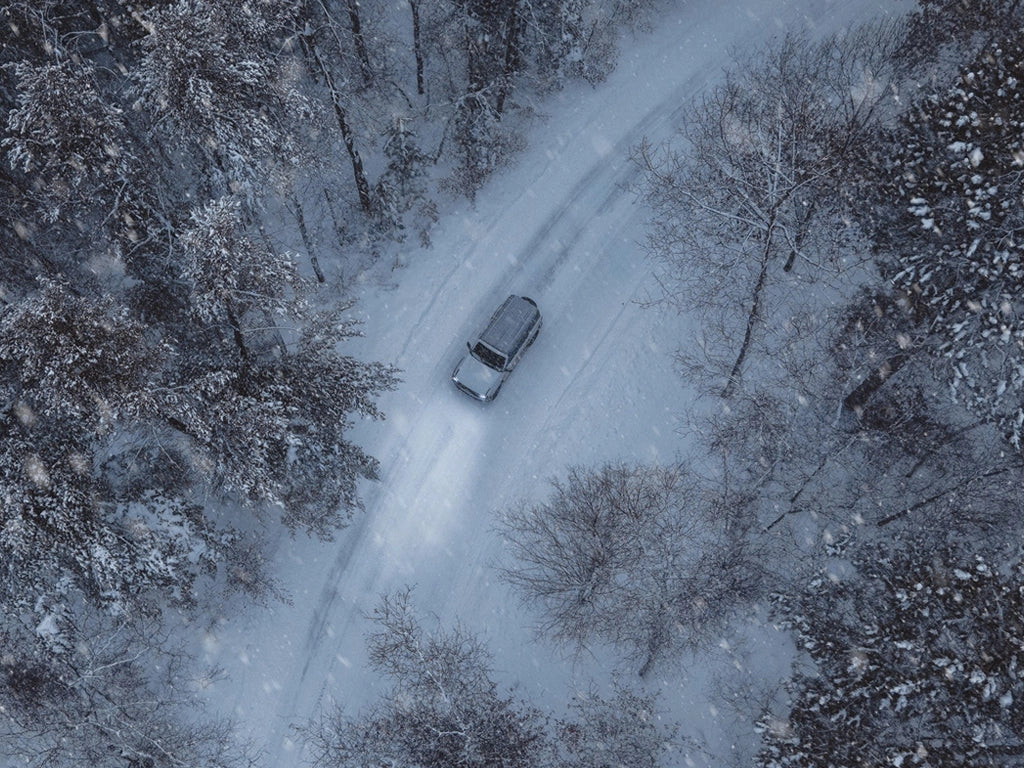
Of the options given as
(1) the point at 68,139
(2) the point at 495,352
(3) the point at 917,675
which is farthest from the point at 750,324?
(1) the point at 68,139

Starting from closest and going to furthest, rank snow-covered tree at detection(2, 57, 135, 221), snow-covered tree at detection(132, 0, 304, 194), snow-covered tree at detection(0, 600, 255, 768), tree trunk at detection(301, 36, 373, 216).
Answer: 1. snow-covered tree at detection(2, 57, 135, 221)
2. snow-covered tree at detection(132, 0, 304, 194)
3. snow-covered tree at detection(0, 600, 255, 768)
4. tree trunk at detection(301, 36, 373, 216)

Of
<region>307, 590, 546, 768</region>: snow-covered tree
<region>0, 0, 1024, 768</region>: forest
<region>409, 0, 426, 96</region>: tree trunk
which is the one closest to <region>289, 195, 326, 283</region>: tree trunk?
Answer: <region>0, 0, 1024, 768</region>: forest

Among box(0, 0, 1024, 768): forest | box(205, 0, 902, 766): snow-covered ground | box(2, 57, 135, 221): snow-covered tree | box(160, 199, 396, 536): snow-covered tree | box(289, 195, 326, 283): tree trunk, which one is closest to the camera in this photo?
box(0, 0, 1024, 768): forest

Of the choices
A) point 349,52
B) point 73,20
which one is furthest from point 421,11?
point 73,20

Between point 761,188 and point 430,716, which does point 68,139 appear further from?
point 761,188

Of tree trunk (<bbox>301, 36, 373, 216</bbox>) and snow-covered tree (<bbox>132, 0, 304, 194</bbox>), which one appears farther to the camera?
tree trunk (<bbox>301, 36, 373, 216</bbox>)

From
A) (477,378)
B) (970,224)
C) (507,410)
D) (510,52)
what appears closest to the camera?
(970,224)

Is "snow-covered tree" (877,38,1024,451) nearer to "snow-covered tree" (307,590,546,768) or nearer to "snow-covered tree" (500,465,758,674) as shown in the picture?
"snow-covered tree" (500,465,758,674)
